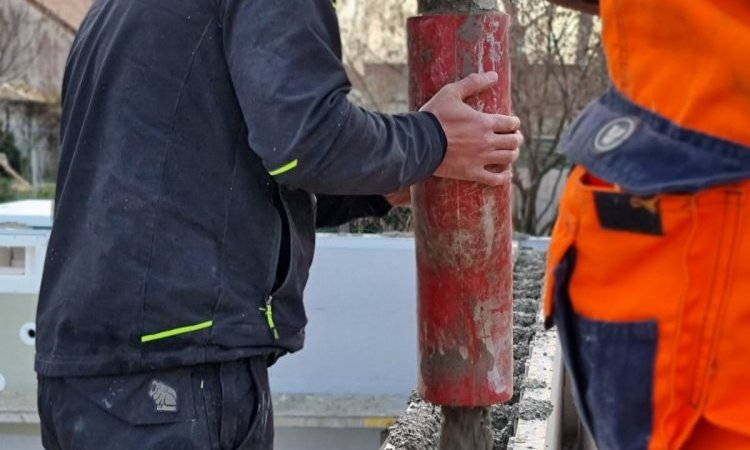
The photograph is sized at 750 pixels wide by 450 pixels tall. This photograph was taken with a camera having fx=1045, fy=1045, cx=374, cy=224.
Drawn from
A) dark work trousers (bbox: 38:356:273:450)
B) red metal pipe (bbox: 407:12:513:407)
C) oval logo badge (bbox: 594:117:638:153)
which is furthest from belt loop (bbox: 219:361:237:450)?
oval logo badge (bbox: 594:117:638:153)

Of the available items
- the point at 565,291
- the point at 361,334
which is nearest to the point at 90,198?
the point at 565,291

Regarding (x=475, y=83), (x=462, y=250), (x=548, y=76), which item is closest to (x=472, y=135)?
(x=475, y=83)

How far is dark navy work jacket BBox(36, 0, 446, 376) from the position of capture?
218 cm

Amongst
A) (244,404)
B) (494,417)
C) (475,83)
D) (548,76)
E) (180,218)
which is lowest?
(494,417)

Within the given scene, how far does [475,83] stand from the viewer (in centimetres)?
251

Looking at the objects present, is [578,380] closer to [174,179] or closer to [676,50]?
[676,50]

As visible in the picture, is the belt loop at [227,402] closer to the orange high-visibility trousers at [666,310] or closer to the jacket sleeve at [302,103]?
the jacket sleeve at [302,103]

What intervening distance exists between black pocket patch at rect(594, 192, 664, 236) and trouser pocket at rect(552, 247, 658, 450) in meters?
0.09

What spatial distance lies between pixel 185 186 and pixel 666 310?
45.2 inches

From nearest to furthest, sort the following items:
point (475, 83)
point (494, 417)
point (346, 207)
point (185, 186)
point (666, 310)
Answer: point (666, 310)
point (185, 186)
point (475, 83)
point (346, 207)
point (494, 417)

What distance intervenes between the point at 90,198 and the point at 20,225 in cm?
584

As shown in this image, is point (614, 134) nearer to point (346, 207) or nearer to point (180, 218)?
point (180, 218)

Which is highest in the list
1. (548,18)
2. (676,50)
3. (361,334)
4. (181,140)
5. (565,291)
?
(548,18)

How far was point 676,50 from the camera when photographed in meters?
1.42
